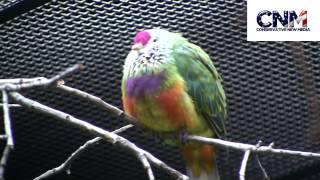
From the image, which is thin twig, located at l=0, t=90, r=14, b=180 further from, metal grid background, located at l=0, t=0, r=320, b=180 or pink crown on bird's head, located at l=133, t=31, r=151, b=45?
metal grid background, located at l=0, t=0, r=320, b=180

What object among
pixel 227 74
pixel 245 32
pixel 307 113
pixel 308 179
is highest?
pixel 245 32

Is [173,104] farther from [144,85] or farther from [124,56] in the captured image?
[124,56]

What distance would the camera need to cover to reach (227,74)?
2.51 m

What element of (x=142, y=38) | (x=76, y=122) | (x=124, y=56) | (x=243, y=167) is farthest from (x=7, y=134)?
(x=124, y=56)

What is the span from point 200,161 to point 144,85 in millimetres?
350

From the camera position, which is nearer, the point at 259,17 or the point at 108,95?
the point at 259,17

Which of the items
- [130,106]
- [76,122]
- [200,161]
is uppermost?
[76,122]

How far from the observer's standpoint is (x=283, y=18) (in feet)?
7.87

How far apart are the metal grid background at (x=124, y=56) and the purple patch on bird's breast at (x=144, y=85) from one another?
503 mm

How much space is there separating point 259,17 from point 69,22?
2.37ft

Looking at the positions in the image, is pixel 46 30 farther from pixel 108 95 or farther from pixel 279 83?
pixel 279 83

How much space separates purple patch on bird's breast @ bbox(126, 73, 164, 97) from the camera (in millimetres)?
1936

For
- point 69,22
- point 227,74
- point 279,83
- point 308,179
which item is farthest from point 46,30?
point 308,179

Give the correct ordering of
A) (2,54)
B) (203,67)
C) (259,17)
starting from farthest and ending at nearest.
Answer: (2,54), (259,17), (203,67)
